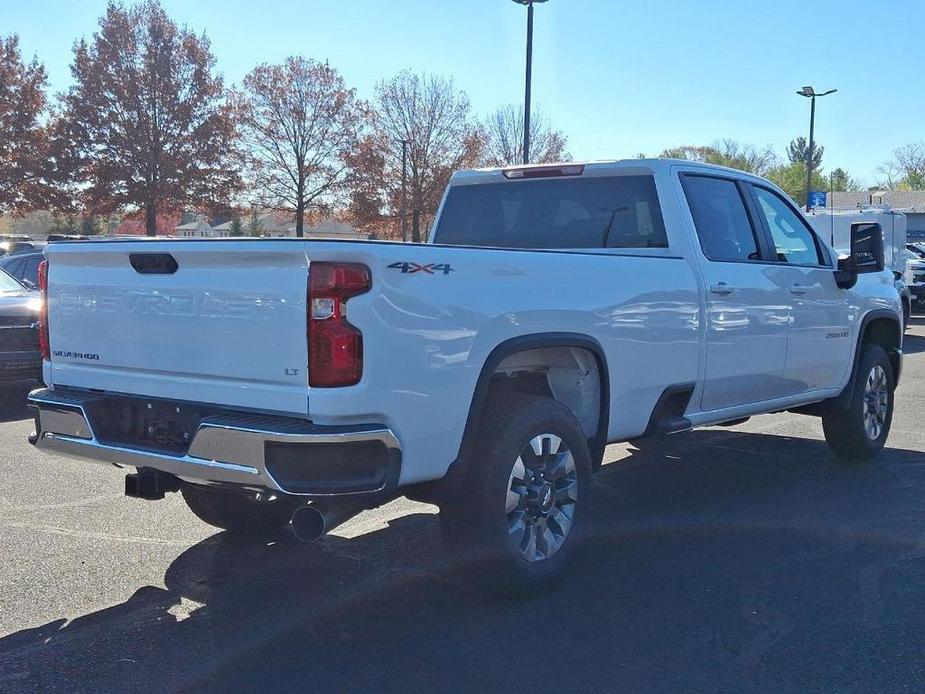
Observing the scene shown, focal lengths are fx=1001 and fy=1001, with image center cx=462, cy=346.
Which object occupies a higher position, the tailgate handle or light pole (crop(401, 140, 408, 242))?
light pole (crop(401, 140, 408, 242))

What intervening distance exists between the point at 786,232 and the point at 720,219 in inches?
34.5

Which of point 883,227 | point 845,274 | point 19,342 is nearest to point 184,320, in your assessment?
point 845,274

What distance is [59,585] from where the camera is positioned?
466cm

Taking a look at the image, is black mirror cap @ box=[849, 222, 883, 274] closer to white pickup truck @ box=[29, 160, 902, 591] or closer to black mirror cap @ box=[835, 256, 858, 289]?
black mirror cap @ box=[835, 256, 858, 289]

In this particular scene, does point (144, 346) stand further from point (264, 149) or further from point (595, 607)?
point (264, 149)

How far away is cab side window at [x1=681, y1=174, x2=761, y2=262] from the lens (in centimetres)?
587

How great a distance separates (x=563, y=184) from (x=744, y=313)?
133 cm

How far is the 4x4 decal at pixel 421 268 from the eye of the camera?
3.78 meters

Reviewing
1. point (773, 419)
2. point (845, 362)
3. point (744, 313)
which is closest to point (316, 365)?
point (744, 313)

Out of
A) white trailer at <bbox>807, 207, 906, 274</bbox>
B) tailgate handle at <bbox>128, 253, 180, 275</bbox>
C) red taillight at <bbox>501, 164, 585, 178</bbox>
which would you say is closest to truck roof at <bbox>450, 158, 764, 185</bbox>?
red taillight at <bbox>501, 164, 585, 178</bbox>

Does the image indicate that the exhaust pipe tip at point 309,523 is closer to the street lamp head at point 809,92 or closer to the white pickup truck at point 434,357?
the white pickup truck at point 434,357

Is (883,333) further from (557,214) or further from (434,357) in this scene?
(434,357)

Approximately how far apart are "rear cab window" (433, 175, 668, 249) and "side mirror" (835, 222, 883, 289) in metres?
1.87

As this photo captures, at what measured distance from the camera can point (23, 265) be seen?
42.9 feet
